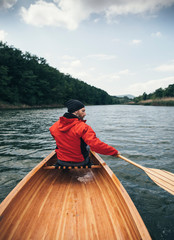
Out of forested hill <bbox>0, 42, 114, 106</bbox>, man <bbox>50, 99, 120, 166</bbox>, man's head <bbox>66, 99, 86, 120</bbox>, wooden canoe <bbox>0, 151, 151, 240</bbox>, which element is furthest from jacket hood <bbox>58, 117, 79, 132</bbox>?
forested hill <bbox>0, 42, 114, 106</bbox>

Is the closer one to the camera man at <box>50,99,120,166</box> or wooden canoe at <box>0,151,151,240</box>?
wooden canoe at <box>0,151,151,240</box>

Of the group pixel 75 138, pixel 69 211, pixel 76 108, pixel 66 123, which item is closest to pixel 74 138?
pixel 75 138

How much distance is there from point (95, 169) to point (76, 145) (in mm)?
887

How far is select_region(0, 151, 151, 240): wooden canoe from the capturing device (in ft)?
5.88

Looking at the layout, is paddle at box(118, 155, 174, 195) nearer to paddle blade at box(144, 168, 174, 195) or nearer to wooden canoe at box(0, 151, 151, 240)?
paddle blade at box(144, 168, 174, 195)

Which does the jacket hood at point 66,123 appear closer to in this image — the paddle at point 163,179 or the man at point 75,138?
the man at point 75,138

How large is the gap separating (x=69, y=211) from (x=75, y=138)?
104 cm

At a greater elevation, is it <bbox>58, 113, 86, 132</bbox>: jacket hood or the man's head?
the man's head

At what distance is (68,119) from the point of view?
2.51m

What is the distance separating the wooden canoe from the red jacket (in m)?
0.48

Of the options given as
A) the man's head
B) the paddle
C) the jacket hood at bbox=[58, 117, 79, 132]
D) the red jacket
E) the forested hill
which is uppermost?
the forested hill

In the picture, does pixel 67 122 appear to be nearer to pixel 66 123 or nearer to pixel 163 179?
pixel 66 123

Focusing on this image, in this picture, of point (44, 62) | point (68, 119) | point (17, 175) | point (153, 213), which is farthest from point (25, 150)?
point (44, 62)

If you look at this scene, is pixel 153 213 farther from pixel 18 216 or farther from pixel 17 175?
pixel 17 175
